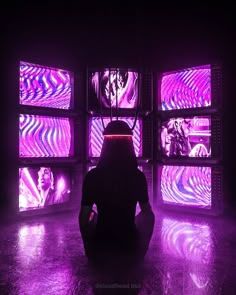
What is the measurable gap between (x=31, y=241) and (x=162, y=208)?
8.19 ft

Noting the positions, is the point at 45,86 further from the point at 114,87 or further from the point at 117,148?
the point at 117,148

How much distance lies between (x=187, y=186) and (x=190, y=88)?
1.48 m

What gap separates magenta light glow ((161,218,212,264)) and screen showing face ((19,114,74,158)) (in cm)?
195

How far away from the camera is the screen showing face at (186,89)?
5527 millimetres

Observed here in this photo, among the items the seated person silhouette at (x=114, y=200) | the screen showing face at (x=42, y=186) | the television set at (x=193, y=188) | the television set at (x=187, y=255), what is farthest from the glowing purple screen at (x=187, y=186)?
the seated person silhouette at (x=114, y=200)

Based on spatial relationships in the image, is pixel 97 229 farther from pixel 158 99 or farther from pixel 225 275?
pixel 158 99

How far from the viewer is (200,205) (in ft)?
18.3

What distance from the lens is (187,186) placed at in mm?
5605

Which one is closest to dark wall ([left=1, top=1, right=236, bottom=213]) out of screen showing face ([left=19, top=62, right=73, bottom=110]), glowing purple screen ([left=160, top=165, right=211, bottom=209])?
screen showing face ([left=19, top=62, right=73, bottom=110])

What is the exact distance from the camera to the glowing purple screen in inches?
217

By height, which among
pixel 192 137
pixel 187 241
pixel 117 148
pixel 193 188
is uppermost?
pixel 192 137

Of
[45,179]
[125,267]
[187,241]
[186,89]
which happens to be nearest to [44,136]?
[45,179]

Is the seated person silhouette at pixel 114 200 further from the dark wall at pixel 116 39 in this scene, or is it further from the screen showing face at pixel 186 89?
the screen showing face at pixel 186 89

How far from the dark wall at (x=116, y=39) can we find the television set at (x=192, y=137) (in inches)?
7.0
